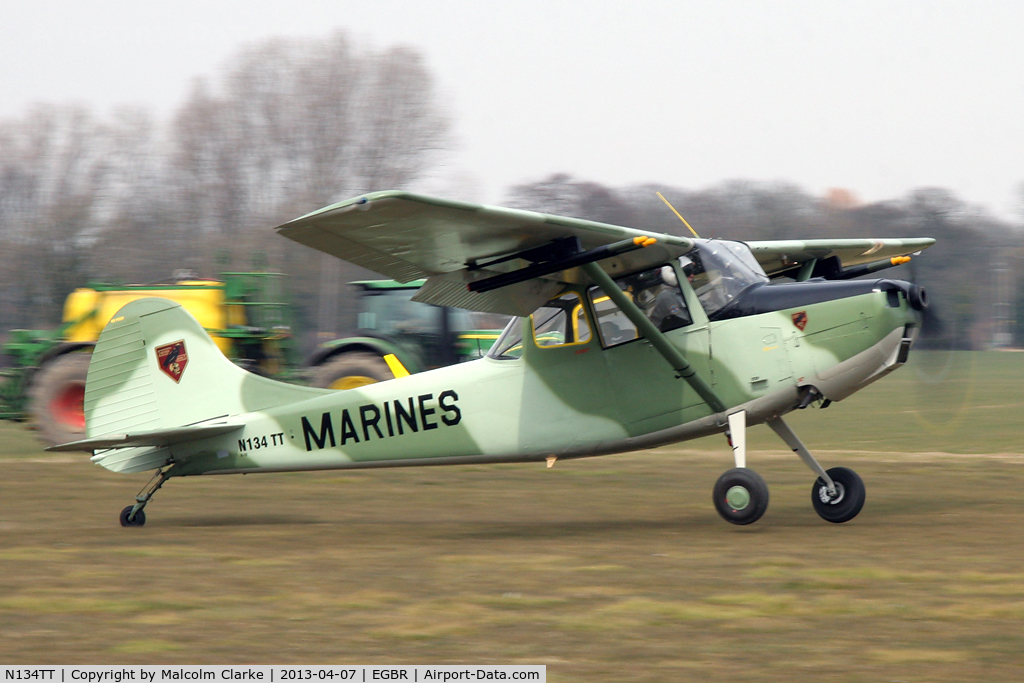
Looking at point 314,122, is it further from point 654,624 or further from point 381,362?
point 654,624

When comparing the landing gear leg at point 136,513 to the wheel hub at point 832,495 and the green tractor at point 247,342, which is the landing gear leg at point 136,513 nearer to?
the wheel hub at point 832,495

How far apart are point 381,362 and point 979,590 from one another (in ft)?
40.2

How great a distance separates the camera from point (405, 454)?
10.0m

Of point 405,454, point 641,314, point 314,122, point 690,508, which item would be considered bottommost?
point 690,508

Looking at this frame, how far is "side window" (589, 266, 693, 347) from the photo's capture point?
9289 millimetres

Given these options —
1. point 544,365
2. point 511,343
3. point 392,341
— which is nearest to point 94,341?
point 392,341

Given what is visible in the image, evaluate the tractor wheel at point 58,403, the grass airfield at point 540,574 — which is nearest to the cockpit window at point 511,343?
the grass airfield at point 540,574

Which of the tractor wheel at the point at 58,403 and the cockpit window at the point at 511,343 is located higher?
the cockpit window at the point at 511,343

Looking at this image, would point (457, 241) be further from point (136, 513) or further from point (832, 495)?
point (136, 513)

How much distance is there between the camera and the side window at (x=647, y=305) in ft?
30.5

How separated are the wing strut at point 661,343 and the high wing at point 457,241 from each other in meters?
0.28

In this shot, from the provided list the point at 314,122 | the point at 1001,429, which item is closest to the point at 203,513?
the point at 1001,429
